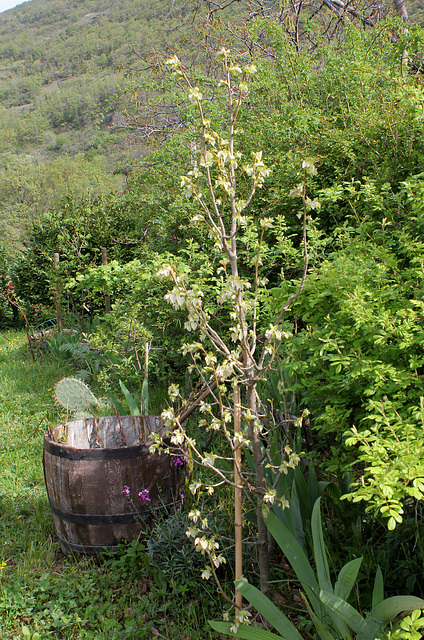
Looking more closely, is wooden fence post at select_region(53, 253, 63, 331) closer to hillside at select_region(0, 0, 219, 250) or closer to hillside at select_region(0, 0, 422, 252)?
hillside at select_region(0, 0, 219, 250)

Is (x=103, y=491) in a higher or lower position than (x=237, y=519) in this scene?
lower

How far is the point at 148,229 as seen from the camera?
7301 mm

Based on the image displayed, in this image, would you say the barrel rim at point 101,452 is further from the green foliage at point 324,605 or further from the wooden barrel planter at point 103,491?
the green foliage at point 324,605

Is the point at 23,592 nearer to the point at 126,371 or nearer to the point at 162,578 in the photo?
the point at 162,578

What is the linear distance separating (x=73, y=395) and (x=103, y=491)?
1.44 m

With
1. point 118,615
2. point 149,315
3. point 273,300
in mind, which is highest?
point 273,300

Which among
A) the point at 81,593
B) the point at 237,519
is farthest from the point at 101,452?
the point at 237,519

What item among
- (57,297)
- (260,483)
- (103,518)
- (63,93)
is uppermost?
(63,93)

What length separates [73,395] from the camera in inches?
146

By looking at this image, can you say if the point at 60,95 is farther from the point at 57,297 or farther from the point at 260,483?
the point at 260,483

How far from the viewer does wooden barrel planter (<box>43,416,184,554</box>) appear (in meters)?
2.40

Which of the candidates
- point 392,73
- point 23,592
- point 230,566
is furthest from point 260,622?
point 392,73

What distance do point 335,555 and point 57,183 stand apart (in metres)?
38.1

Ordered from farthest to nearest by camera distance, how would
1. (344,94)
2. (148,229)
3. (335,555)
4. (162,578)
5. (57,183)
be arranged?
(57,183), (148,229), (344,94), (162,578), (335,555)
